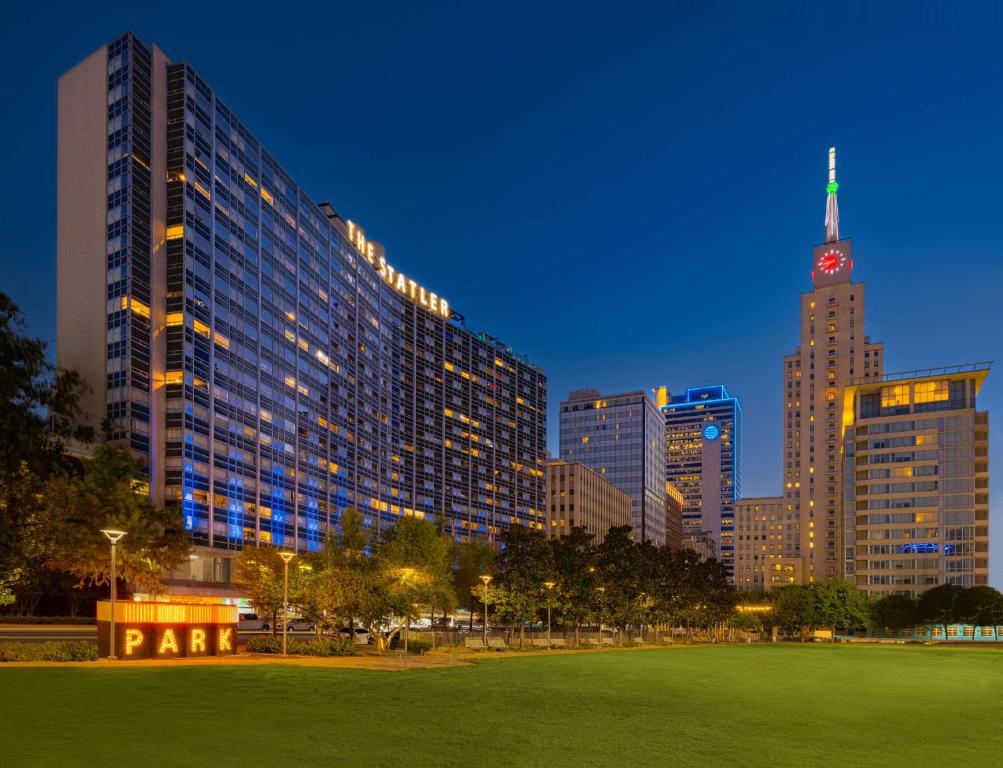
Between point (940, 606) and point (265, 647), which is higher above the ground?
point (265, 647)

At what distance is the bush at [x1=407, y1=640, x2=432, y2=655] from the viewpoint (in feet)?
183

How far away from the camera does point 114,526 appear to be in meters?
66.9

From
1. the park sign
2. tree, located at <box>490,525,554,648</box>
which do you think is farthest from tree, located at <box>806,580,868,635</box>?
the park sign

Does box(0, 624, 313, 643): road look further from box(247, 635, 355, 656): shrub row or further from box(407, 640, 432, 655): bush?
box(407, 640, 432, 655): bush

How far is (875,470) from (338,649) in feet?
542

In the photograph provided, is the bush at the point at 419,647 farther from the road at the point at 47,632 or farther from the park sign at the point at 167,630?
the park sign at the point at 167,630

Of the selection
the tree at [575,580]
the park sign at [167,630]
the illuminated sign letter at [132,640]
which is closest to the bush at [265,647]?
the park sign at [167,630]

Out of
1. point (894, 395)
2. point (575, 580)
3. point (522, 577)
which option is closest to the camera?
point (522, 577)

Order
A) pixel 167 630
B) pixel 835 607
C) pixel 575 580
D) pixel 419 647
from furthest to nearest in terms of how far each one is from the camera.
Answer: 1. pixel 835 607
2. pixel 575 580
3. pixel 419 647
4. pixel 167 630

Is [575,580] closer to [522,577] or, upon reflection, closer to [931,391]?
[522,577]

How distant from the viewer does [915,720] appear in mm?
25859

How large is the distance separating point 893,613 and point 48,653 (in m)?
143

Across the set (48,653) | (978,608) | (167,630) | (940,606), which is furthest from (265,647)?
(978,608)

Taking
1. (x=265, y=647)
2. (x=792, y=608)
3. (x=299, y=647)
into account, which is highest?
(x=265, y=647)
